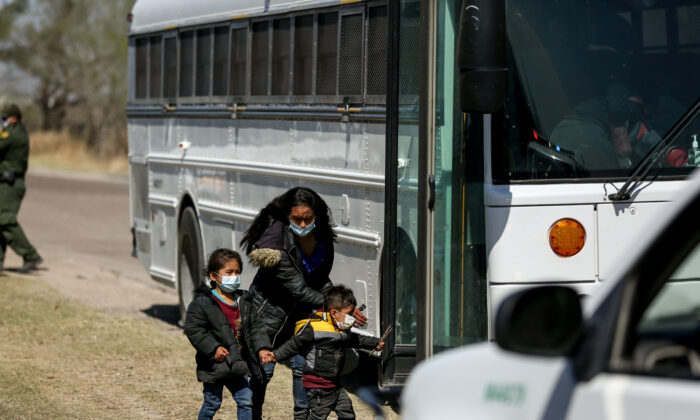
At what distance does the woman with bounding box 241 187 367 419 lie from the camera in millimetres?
6305

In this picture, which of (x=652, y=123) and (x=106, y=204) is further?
(x=106, y=204)

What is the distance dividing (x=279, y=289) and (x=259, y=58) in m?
3.42

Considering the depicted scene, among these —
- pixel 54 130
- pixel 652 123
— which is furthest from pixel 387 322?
pixel 54 130

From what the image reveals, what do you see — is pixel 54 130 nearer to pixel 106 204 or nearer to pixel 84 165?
pixel 84 165

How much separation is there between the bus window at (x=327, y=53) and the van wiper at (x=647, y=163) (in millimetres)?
2841

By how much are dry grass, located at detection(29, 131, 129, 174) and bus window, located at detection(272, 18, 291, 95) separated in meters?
31.9

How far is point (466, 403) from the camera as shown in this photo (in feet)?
10.3

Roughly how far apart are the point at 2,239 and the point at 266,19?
20.9 ft

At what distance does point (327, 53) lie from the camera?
8.20m

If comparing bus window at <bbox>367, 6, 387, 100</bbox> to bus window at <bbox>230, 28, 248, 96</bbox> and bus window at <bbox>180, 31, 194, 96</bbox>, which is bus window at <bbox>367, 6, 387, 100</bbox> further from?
bus window at <bbox>180, 31, 194, 96</bbox>

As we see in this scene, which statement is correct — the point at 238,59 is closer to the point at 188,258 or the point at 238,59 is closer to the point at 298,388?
the point at 188,258

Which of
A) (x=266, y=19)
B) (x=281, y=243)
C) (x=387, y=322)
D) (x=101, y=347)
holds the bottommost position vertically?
(x=101, y=347)

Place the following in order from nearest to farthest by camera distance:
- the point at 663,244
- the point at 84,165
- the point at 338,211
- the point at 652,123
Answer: the point at 663,244
the point at 652,123
the point at 338,211
the point at 84,165

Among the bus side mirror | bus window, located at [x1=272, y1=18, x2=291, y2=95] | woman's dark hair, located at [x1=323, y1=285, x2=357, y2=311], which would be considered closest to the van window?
the bus side mirror
